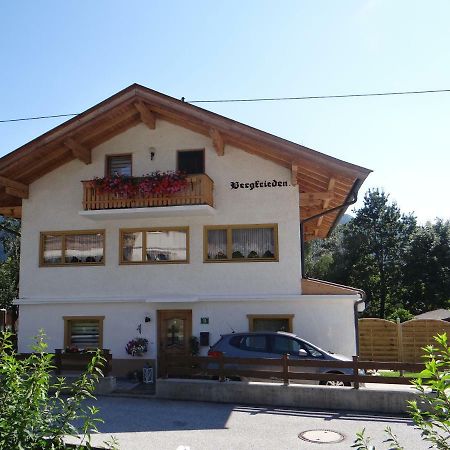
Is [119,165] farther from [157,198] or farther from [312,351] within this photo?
[312,351]

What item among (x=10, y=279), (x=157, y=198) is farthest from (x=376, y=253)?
(x=157, y=198)

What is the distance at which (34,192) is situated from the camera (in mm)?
16891

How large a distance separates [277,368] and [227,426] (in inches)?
129

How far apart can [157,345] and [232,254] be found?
11.8ft

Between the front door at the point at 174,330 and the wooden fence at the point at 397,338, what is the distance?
8724mm

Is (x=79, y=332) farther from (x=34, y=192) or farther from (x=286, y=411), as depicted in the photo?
(x=286, y=411)

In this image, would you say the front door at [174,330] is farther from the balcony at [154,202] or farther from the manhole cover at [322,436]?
the manhole cover at [322,436]

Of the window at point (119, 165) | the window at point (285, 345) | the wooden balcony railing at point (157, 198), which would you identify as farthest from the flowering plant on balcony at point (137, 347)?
the window at point (119, 165)

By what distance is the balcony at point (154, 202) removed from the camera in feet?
48.7

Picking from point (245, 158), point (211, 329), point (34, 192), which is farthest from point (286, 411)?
point (34, 192)

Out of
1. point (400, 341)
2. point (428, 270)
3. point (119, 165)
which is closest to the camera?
point (119, 165)

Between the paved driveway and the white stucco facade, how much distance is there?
4.04 m

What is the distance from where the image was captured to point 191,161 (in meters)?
16.2

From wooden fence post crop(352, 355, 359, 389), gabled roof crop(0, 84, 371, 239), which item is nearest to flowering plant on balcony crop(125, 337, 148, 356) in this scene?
gabled roof crop(0, 84, 371, 239)
